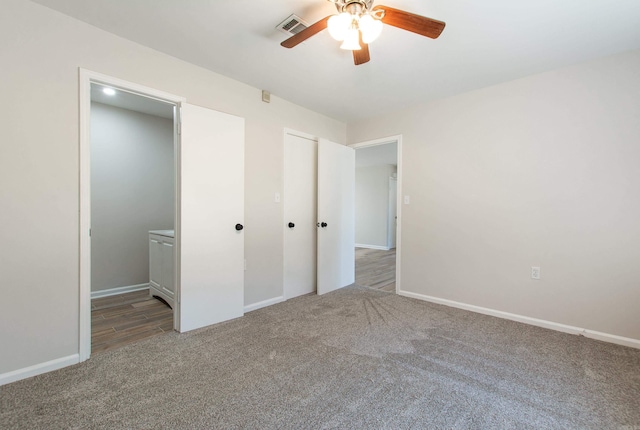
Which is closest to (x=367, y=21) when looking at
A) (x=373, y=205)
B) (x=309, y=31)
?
(x=309, y=31)

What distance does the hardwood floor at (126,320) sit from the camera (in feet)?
7.74

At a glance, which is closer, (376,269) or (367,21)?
(367,21)

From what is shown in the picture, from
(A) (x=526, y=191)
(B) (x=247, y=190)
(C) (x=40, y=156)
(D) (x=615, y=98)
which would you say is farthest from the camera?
(B) (x=247, y=190)

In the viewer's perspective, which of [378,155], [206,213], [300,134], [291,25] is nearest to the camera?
[291,25]

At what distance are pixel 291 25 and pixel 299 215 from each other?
2.12 m

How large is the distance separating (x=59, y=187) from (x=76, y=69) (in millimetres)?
857

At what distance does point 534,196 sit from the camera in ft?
8.80

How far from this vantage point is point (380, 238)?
7.86m

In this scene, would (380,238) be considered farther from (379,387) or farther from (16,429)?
(16,429)

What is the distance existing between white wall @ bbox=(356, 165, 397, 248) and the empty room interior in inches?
159

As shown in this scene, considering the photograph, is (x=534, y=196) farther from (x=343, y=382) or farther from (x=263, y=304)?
(x=263, y=304)

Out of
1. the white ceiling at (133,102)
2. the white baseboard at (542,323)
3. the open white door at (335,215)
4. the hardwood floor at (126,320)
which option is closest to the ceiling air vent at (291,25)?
the open white door at (335,215)

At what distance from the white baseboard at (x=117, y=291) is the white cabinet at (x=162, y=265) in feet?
1.25

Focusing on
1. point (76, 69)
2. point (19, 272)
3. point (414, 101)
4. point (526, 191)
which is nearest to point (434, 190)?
point (526, 191)
